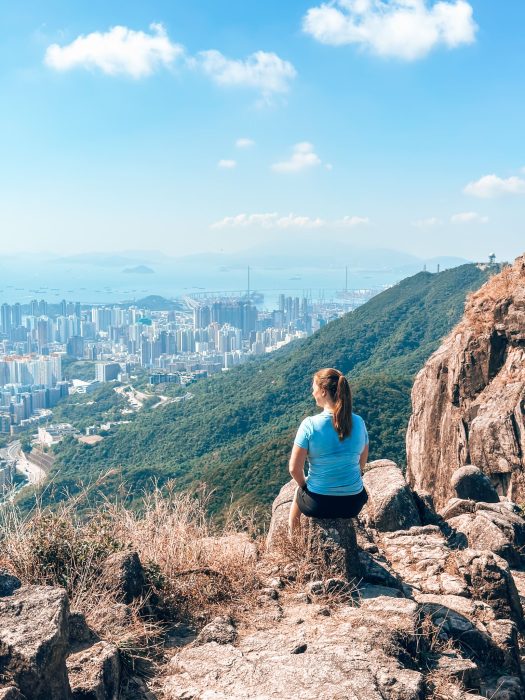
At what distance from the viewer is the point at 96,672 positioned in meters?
2.73

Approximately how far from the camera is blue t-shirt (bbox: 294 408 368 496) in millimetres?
4031

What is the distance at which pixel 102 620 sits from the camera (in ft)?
10.9

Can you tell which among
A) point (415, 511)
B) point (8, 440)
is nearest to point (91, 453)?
point (8, 440)

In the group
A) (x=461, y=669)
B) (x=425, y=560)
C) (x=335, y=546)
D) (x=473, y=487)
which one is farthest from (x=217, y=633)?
(x=473, y=487)

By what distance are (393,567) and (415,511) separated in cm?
107

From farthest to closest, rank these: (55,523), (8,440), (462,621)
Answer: (8,440), (55,523), (462,621)

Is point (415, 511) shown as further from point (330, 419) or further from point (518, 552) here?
point (330, 419)

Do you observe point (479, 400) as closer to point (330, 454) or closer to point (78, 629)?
point (330, 454)

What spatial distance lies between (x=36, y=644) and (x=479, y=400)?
7.83 metres

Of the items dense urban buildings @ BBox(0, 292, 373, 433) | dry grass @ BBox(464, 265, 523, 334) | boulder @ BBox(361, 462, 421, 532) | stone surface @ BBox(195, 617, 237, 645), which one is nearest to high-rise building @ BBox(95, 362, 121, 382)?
dense urban buildings @ BBox(0, 292, 373, 433)

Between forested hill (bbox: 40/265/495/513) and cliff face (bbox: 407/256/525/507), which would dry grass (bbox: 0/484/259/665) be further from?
forested hill (bbox: 40/265/495/513)

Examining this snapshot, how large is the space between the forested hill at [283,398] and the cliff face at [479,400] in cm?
909

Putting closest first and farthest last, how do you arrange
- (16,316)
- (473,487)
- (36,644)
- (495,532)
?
(36,644)
(495,532)
(473,487)
(16,316)

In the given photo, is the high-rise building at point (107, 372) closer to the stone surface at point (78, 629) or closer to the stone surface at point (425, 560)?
the stone surface at point (425, 560)
